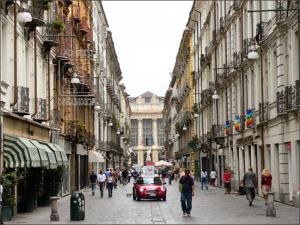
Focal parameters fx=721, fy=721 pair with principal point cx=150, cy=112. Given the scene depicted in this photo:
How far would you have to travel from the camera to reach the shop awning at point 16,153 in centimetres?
2404

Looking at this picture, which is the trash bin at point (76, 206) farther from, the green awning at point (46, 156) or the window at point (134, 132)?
the window at point (134, 132)

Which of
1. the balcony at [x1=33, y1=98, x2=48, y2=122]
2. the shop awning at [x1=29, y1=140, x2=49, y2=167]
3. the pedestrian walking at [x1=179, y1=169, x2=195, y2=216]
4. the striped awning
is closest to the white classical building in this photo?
the striped awning

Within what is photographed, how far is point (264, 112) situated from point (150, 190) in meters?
7.05

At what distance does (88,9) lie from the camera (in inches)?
2392

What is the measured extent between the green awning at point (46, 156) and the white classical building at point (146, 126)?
148779 millimetres

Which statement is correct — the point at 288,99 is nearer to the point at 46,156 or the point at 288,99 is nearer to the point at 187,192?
the point at 187,192

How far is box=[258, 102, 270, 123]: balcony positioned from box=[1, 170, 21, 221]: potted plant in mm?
14749

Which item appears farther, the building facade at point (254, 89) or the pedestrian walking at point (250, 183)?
the pedestrian walking at point (250, 183)

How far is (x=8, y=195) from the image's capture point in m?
22.9

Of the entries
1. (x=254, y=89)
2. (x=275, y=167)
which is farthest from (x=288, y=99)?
(x=254, y=89)

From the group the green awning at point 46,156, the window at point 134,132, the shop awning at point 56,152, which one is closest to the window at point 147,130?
the window at point 134,132

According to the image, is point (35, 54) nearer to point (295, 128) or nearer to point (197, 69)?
point (295, 128)

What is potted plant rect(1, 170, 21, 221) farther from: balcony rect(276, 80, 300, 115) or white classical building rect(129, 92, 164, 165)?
white classical building rect(129, 92, 164, 165)

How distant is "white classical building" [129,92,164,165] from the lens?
183750 mm
